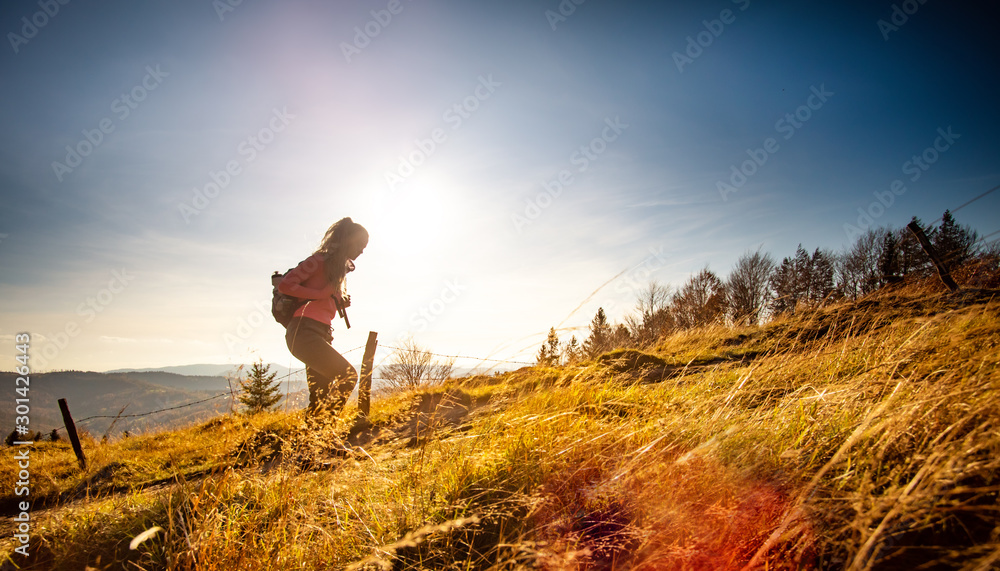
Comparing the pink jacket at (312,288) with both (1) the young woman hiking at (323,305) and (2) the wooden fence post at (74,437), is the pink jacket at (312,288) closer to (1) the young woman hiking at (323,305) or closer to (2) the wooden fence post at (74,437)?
(1) the young woman hiking at (323,305)

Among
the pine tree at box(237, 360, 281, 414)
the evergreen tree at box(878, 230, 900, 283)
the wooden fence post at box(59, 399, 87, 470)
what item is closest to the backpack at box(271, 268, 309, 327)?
the pine tree at box(237, 360, 281, 414)

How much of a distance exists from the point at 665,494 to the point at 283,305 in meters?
4.18

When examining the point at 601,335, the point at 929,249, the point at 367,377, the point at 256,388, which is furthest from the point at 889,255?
the point at 256,388

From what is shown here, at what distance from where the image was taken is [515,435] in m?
2.28

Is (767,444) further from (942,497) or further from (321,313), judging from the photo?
(321,313)

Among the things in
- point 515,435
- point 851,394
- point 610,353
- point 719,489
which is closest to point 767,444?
point 719,489

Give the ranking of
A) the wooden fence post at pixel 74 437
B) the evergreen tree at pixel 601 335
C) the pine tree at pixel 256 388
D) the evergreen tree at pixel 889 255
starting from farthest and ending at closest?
the evergreen tree at pixel 889 255, the wooden fence post at pixel 74 437, the evergreen tree at pixel 601 335, the pine tree at pixel 256 388

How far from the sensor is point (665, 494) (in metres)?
1.62

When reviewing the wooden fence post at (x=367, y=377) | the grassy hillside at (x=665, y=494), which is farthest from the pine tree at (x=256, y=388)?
the wooden fence post at (x=367, y=377)

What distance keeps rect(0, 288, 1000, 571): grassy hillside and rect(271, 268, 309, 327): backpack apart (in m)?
1.85

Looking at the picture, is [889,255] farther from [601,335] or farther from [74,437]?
[74,437]

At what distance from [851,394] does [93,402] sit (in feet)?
834

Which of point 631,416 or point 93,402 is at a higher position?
point 631,416

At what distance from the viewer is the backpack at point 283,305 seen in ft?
13.6
